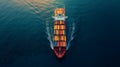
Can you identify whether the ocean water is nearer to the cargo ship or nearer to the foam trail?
the foam trail

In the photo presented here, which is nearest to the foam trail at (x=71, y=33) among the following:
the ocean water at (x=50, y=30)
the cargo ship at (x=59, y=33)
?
the ocean water at (x=50, y=30)

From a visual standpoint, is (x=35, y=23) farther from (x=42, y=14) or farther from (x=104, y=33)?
(x=104, y=33)

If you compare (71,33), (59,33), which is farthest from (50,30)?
(71,33)

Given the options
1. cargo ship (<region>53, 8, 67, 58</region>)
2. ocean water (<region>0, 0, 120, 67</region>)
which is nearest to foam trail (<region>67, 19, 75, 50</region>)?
ocean water (<region>0, 0, 120, 67</region>)

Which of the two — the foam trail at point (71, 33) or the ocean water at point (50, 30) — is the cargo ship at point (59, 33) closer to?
the foam trail at point (71, 33)

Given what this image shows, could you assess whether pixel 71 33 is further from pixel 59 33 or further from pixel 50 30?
pixel 50 30

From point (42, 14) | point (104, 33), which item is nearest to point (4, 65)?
point (42, 14)
